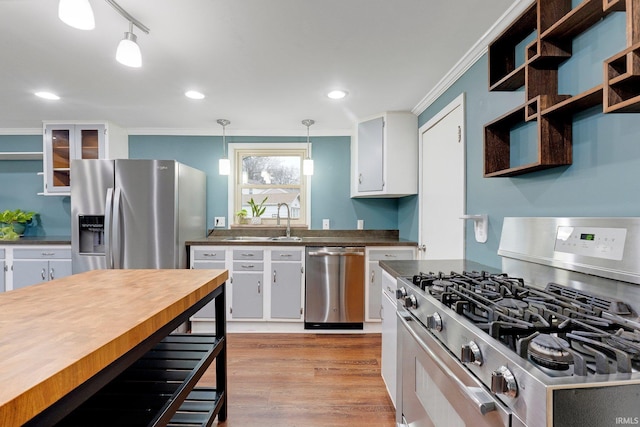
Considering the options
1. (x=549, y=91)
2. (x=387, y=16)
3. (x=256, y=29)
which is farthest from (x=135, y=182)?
(x=549, y=91)

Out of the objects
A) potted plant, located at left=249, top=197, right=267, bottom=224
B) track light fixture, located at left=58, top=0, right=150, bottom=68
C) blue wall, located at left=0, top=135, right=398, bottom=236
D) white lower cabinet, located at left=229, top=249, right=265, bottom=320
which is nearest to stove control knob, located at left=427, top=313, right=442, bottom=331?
track light fixture, located at left=58, top=0, right=150, bottom=68

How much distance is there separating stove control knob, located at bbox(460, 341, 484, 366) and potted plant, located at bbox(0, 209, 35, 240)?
445 cm

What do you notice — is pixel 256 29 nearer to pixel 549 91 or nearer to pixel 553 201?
pixel 549 91

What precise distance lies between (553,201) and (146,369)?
1918 millimetres

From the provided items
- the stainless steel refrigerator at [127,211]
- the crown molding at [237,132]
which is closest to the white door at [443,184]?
the crown molding at [237,132]

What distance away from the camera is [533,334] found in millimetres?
667

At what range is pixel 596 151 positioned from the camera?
1.11 metres

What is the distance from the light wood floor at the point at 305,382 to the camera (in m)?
1.77

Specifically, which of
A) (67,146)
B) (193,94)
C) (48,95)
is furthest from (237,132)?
(67,146)

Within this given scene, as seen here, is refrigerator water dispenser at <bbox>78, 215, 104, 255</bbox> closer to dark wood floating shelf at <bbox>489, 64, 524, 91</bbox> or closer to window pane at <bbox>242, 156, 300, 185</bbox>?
window pane at <bbox>242, 156, 300, 185</bbox>

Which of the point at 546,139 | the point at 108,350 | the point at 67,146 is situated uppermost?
the point at 67,146

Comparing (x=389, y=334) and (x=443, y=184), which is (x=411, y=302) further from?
(x=443, y=184)

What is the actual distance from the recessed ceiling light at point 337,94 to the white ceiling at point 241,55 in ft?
0.22

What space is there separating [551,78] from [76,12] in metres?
1.98
